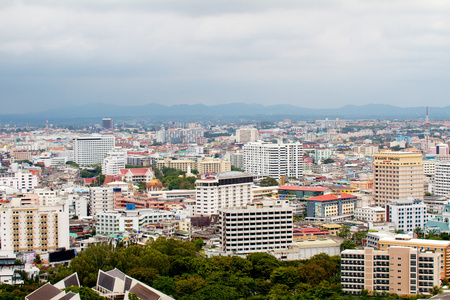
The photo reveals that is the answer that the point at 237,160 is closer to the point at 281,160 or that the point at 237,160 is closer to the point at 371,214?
the point at 281,160

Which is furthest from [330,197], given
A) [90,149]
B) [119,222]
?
[90,149]

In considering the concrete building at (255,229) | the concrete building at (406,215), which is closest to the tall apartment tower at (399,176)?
the concrete building at (406,215)

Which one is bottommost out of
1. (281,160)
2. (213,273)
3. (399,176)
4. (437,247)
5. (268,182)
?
(213,273)

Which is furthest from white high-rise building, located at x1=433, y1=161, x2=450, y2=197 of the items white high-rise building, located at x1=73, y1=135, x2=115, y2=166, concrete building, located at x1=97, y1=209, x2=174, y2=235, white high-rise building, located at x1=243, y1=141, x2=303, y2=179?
white high-rise building, located at x1=73, y1=135, x2=115, y2=166

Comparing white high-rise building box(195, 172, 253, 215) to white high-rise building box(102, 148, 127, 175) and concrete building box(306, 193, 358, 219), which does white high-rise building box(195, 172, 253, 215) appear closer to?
concrete building box(306, 193, 358, 219)

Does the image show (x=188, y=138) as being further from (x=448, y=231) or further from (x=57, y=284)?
(x=57, y=284)

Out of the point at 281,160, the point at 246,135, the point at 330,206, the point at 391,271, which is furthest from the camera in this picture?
the point at 246,135

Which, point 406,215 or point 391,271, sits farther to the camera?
point 406,215
